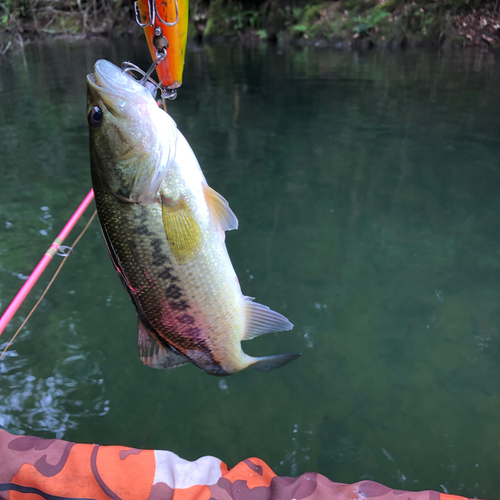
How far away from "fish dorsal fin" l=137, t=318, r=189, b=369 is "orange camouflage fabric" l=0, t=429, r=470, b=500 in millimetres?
709

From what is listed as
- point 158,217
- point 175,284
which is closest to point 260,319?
point 175,284

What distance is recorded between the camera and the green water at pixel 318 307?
264 cm

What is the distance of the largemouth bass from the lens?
1263mm

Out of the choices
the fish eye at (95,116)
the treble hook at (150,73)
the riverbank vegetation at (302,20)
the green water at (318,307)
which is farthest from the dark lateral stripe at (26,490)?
the riverbank vegetation at (302,20)

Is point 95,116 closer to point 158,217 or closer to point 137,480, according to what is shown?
point 158,217

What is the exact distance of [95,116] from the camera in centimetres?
127

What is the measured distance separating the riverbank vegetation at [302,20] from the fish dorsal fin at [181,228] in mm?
17894

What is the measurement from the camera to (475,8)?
16188 millimetres

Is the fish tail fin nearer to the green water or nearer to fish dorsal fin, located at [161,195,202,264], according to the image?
fish dorsal fin, located at [161,195,202,264]

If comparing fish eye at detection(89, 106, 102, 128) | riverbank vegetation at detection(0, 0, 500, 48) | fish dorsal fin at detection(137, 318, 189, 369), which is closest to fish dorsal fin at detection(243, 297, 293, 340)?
fish dorsal fin at detection(137, 318, 189, 369)

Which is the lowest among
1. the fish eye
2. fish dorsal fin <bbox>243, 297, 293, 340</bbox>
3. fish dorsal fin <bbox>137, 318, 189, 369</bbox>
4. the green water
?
the green water

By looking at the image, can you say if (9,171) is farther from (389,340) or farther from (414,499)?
(414,499)

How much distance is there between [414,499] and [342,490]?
29cm

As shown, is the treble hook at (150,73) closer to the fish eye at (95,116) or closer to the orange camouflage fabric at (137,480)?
the fish eye at (95,116)
